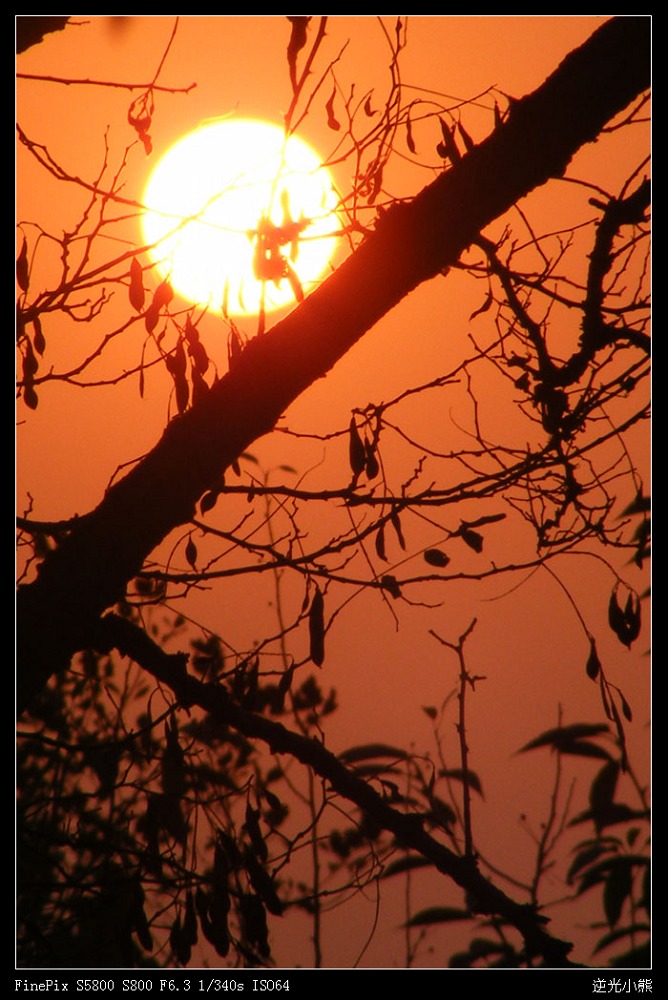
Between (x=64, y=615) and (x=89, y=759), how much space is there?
1.27 m

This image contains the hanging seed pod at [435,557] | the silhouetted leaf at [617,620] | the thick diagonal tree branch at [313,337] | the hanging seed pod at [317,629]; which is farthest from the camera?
the hanging seed pod at [435,557]

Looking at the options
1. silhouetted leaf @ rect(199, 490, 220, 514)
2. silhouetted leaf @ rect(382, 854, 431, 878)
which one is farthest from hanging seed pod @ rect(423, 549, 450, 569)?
silhouetted leaf @ rect(382, 854, 431, 878)

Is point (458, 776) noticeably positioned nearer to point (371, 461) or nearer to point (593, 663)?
point (593, 663)

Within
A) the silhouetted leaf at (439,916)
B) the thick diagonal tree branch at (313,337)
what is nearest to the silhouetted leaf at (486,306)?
the thick diagonal tree branch at (313,337)

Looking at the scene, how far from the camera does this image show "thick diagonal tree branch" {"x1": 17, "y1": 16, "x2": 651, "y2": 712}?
7.75ft

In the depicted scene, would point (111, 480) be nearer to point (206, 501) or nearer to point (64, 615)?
point (206, 501)

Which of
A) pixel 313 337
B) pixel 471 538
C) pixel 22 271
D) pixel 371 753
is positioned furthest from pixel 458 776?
pixel 22 271

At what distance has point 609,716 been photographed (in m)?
2.76

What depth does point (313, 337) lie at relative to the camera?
2.43 meters

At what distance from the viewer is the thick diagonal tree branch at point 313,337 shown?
7.75 ft

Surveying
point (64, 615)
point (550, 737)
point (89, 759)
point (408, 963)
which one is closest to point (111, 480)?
point (64, 615)

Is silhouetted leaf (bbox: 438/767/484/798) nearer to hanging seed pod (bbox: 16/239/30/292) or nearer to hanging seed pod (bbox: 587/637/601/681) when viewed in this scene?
hanging seed pod (bbox: 587/637/601/681)

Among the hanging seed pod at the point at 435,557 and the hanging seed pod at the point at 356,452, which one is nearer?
the hanging seed pod at the point at 356,452

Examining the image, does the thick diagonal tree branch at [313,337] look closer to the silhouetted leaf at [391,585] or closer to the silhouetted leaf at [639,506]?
the silhouetted leaf at [391,585]
